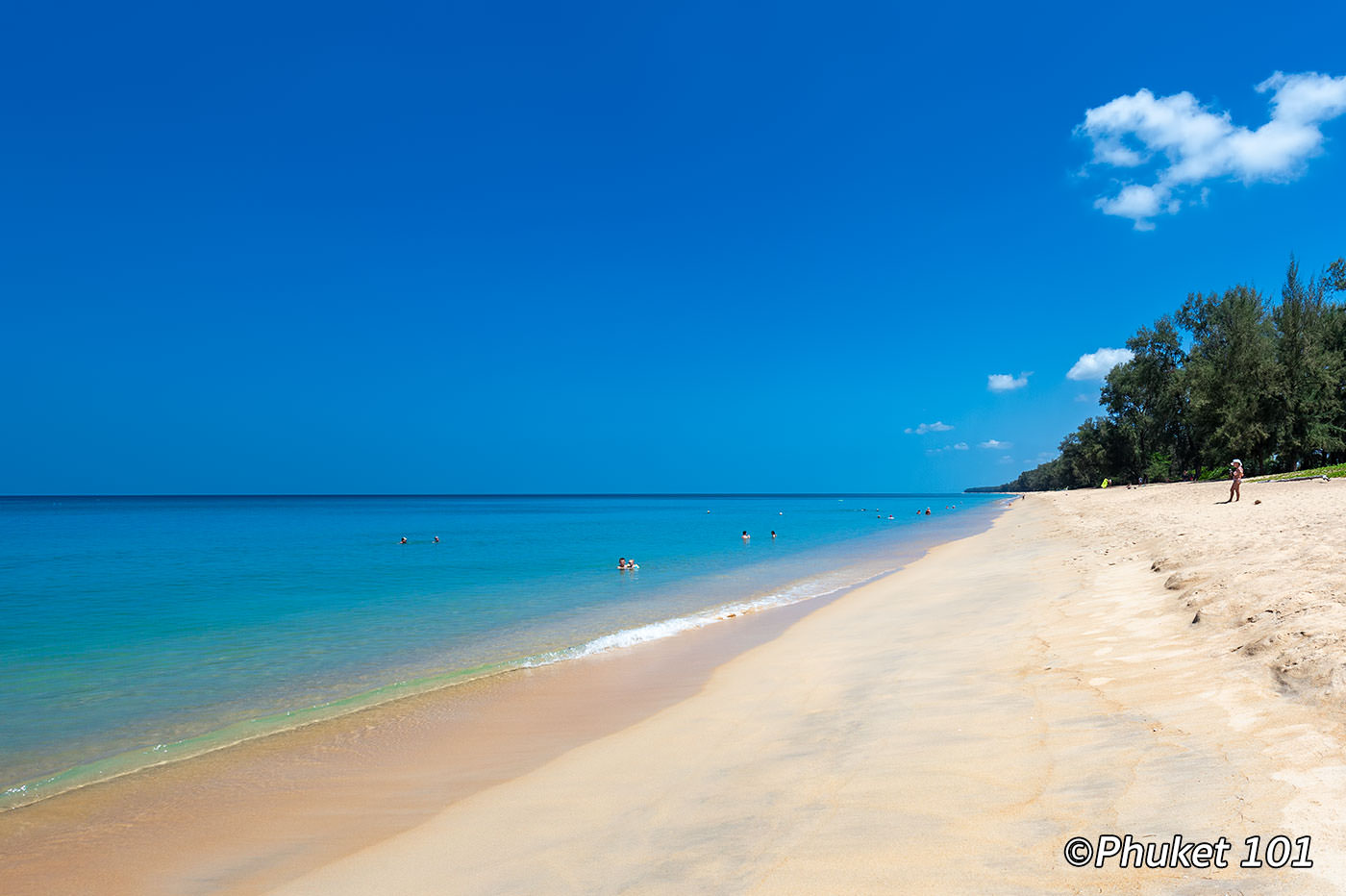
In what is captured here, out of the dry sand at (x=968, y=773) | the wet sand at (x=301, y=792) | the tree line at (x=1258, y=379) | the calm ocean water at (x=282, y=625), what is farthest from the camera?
the tree line at (x=1258, y=379)

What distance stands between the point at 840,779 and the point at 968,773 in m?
0.85

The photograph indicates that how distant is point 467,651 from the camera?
456 inches

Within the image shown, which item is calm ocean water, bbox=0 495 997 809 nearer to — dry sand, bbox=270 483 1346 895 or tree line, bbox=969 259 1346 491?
dry sand, bbox=270 483 1346 895

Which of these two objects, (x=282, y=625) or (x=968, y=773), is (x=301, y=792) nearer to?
(x=968, y=773)

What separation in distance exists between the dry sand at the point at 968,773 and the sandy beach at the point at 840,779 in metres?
0.02

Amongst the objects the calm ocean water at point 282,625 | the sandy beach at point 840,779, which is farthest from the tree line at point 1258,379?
the sandy beach at point 840,779

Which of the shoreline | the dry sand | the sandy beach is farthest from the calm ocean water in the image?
the dry sand

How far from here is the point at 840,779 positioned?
15.1 ft

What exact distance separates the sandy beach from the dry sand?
23 mm

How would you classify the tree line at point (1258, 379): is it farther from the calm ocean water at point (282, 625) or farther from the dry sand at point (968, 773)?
the dry sand at point (968, 773)

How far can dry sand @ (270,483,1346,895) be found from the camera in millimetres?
3225


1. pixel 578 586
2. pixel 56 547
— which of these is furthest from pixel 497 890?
pixel 56 547

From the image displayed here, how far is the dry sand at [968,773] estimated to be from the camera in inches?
127

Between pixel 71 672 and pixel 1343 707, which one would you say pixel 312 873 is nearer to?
pixel 1343 707
